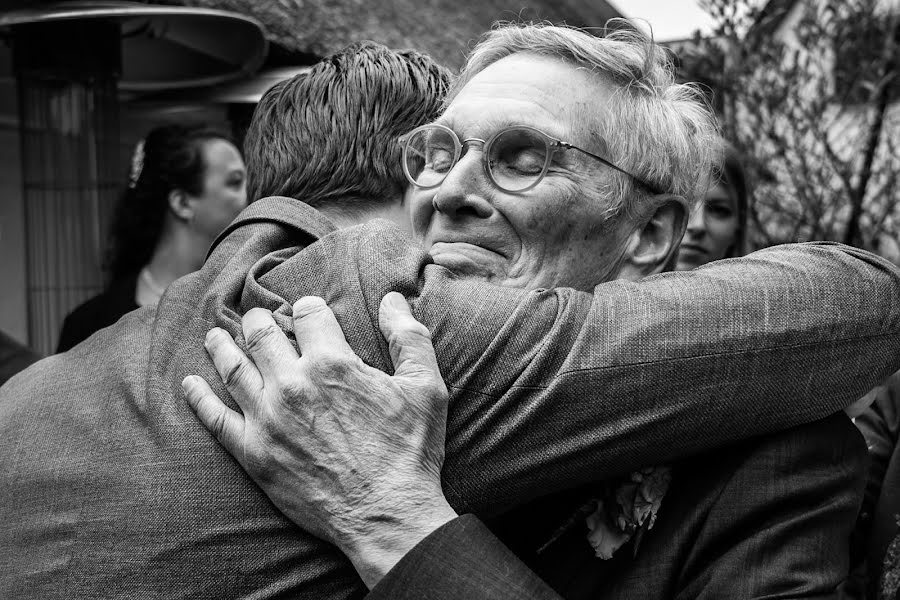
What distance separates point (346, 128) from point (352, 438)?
998 mm

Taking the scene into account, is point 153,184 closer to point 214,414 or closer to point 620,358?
point 214,414

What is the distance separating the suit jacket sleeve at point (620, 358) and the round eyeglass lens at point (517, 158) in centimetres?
45

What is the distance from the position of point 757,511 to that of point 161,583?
0.95 metres

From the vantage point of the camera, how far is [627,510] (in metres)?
1.67

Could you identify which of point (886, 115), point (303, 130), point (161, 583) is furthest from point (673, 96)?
point (886, 115)

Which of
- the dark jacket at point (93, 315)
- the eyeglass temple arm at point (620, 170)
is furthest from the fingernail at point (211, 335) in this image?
the dark jacket at point (93, 315)

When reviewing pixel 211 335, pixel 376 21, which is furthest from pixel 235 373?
pixel 376 21

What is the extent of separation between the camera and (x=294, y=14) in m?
5.33

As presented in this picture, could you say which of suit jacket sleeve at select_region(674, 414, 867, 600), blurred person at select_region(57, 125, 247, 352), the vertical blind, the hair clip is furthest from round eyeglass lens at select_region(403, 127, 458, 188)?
the hair clip

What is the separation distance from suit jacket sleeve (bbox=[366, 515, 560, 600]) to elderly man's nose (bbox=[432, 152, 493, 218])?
0.77 meters

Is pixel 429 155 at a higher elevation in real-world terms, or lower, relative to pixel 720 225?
higher

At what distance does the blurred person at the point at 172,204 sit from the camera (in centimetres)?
490

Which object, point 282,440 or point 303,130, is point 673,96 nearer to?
point 303,130

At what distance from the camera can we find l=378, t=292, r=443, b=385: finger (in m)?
1.54
